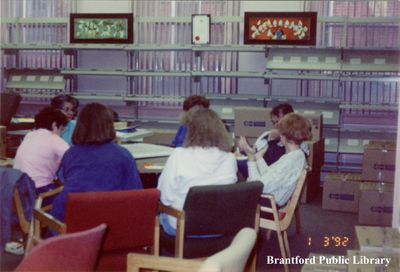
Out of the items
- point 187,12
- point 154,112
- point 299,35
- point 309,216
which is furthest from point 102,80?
point 309,216

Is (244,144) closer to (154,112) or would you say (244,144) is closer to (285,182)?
(285,182)

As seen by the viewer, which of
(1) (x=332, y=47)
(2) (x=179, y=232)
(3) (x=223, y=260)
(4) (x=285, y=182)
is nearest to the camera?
(3) (x=223, y=260)

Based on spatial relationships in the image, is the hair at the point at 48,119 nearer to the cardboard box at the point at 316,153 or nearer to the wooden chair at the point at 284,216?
the wooden chair at the point at 284,216

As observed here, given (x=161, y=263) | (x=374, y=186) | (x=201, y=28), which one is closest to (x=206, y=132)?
(x=161, y=263)

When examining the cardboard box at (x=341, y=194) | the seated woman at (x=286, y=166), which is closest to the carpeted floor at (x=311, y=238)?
the cardboard box at (x=341, y=194)

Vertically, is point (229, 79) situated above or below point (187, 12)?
below

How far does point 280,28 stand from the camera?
6551 mm

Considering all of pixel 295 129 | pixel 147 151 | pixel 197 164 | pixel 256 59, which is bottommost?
pixel 147 151

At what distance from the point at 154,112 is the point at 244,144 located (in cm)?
387

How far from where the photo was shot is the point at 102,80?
778cm

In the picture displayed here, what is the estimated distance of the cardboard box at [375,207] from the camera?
4941mm

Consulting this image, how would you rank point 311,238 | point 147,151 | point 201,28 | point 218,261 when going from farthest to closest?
point 201,28 → point 311,238 → point 147,151 → point 218,261

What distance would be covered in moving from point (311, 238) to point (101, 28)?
387 centimetres

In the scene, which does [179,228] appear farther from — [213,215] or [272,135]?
[272,135]
